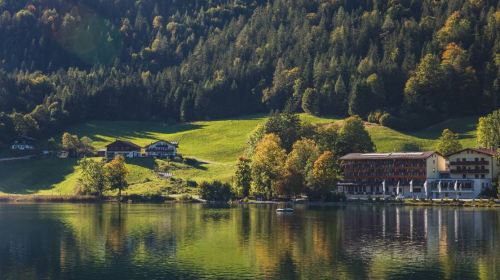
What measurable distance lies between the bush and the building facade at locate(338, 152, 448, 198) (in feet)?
88.5

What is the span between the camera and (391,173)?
175 m

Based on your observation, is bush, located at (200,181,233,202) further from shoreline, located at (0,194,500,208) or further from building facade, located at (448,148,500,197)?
building facade, located at (448,148,500,197)

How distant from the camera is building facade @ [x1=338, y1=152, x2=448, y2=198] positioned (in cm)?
17238

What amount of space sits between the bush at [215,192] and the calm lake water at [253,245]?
119ft

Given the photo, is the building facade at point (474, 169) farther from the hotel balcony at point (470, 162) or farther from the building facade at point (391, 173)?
the building facade at point (391, 173)

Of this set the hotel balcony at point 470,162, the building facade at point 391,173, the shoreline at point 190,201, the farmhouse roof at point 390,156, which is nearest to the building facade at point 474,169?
the hotel balcony at point 470,162

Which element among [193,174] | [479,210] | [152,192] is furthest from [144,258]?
[193,174]

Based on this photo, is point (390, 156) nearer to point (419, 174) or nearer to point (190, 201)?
point (419, 174)

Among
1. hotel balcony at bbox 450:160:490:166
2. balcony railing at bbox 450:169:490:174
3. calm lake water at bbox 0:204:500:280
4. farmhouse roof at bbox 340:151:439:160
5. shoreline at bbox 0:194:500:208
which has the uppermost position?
farmhouse roof at bbox 340:151:439:160

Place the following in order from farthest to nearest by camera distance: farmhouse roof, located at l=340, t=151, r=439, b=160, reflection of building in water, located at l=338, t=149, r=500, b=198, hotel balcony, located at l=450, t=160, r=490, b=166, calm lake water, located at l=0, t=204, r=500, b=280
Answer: farmhouse roof, located at l=340, t=151, r=439, b=160 < hotel balcony, located at l=450, t=160, r=490, b=166 < reflection of building in water, located at l=338, t=149, r=500, b=198 < calm lake water, located at l=0, t=204, r=500, b=280

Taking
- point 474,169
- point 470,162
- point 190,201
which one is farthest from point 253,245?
point 470,162

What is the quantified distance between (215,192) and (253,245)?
85751 mm

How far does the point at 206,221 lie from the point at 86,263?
1725 inches

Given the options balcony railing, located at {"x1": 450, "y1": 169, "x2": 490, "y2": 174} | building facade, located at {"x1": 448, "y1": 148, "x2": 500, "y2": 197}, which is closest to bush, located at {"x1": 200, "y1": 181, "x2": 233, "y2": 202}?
building facade, located at {"x1": 448, "y1": 148, "x2": 500, "y2": 197}
